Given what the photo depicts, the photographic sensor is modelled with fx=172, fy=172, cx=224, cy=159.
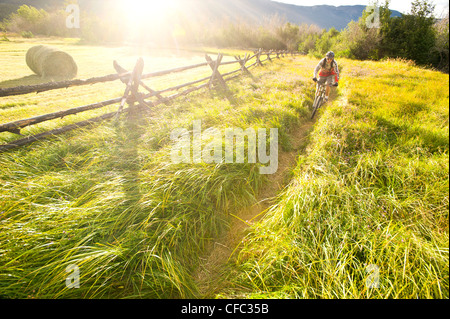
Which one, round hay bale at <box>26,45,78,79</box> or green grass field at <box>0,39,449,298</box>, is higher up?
round hay bale at <box>26,45,78,79</box>

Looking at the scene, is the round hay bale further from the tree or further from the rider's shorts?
the tree

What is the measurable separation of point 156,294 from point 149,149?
97.3 inches

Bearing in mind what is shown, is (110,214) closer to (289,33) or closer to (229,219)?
(229,219)

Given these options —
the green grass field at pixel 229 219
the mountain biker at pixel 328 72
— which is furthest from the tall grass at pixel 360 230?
the mountain biker at pixel 328 72

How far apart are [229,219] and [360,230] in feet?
5.05

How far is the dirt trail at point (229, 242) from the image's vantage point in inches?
75.0

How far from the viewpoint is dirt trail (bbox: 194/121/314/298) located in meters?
1.91

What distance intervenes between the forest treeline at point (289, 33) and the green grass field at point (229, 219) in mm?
2067

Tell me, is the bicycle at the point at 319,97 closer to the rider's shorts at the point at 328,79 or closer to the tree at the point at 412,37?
the rider's shorts at the point at 328,79

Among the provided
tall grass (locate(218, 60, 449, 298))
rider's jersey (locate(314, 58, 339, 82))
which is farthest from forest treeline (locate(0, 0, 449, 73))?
rider's jersey (locate(314, 58, 339, 82))

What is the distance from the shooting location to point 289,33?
1654 inches

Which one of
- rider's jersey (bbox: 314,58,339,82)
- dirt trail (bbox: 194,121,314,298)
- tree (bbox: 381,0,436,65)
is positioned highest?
tree (bbox: 381,0,436,65)

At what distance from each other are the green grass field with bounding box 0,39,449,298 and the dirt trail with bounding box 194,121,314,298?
6 cm
